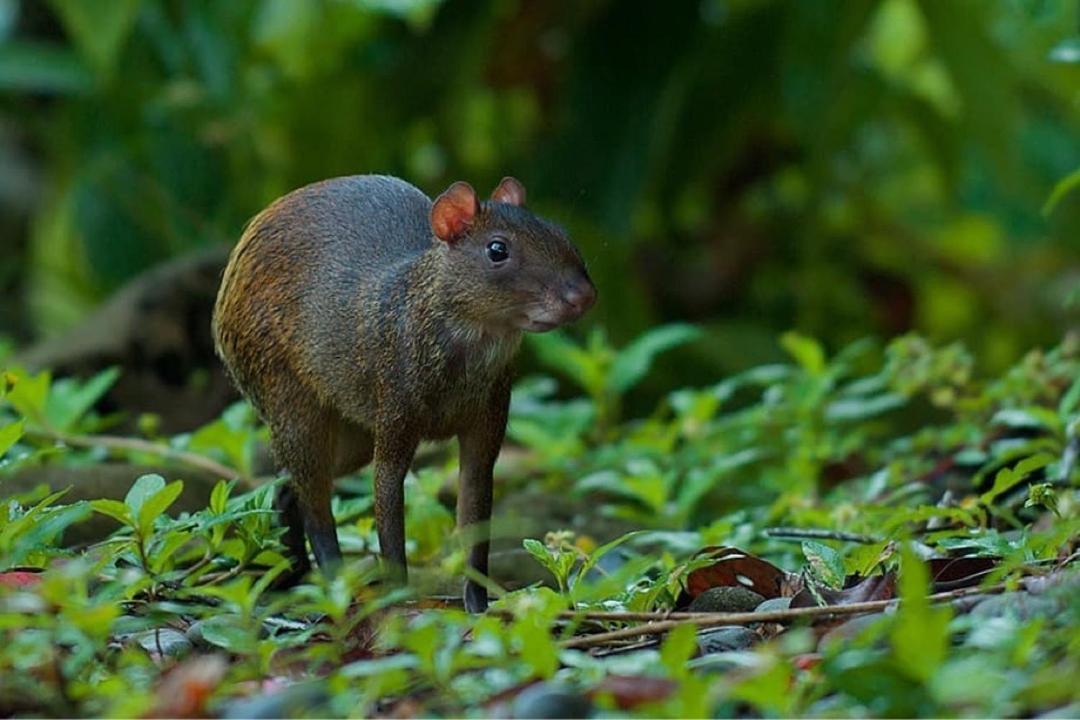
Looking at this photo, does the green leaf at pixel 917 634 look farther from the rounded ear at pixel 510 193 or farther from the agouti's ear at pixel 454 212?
the rounded ear at pixel 510 193

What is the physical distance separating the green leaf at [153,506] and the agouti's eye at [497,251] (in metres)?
0.95

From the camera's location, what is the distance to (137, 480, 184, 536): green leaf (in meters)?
3.45

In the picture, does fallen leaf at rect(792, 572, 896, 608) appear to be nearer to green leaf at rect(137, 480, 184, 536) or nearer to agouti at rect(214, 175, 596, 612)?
agouti at rect(214, 175, 596, 612)

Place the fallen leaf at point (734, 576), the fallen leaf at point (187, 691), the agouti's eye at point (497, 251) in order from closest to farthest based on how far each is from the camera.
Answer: the fallen leaf at point (187, 691) < the fallen leaf at point (734, 576) < the agouti's eye at point (497, 251)

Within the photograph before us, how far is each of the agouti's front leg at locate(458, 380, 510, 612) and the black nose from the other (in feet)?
1.16

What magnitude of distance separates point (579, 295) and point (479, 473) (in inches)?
22.5

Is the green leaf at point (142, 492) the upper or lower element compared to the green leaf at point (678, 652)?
upper

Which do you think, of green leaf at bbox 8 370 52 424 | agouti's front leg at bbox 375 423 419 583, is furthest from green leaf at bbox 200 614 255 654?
green leaf at bbox 8 370 52 424

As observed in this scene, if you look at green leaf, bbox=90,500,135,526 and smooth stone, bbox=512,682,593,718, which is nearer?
smooth stone, bbox=512,682,593,718

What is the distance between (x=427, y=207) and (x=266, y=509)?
3.56 ft

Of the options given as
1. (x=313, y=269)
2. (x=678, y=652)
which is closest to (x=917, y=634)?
(x=678, y=652)

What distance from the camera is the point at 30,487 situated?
16.5 ft

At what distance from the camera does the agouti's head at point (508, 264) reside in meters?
3.97

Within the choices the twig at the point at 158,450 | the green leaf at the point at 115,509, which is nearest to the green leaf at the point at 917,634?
the green leaf at the point at 115,509
